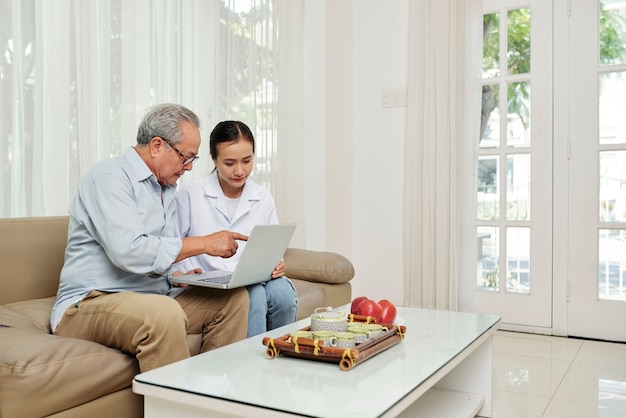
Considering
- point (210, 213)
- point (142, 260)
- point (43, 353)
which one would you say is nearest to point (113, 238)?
point (142, 260)

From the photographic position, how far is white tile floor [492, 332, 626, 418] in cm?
229

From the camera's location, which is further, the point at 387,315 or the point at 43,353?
the point at 387,315

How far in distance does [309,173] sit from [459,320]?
2121 millimetres

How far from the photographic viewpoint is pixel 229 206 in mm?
2502

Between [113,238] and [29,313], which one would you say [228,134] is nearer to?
[113,238]

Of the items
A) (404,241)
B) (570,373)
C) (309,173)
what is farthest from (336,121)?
(570,373)

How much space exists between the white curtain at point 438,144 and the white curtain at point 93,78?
127 centimetres

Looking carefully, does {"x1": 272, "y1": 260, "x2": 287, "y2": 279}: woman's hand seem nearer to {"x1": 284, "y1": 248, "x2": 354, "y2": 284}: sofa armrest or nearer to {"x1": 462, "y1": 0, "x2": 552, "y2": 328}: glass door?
{"x1": 284, "y1": 248, "x2": 354, "y2": 284}: sofa armrest

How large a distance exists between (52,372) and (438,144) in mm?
3032

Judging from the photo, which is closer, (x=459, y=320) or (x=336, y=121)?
(x=459, y=320)

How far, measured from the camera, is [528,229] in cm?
377

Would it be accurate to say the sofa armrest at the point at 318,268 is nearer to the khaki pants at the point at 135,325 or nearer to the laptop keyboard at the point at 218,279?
the laptop keyboard at the point at 218,279

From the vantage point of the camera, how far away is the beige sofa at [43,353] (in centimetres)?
139

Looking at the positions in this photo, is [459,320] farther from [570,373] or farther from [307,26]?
[307,26]
